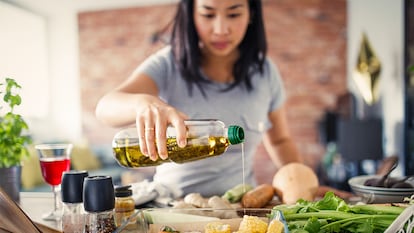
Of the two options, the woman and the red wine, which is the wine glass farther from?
the woman

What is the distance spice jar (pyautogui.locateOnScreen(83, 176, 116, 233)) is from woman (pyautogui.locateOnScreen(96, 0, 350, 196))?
1.65ft

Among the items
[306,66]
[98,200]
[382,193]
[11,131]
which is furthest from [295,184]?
[306,66]

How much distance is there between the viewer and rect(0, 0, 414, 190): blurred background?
3.08 meters

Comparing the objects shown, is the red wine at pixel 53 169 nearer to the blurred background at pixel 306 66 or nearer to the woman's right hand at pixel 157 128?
the woman's right hand at pixel 157 128

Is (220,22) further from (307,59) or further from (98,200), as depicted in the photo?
(307,59)

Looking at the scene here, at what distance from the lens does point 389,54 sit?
10.9ft

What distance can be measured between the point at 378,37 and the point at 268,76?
240 centimetres

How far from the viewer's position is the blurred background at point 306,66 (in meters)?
3.08

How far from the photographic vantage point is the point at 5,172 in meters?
0.96

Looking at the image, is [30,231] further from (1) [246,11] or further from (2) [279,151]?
(2) [279,151]

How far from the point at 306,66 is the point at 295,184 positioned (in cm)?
312

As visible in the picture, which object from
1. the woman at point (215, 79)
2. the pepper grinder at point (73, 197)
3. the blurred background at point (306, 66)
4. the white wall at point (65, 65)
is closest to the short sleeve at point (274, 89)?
the woman at point (215, 79)

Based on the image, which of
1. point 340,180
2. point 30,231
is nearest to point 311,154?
point 340,180

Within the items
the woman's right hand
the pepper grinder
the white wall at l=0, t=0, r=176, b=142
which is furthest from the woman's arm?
the white wall at l=0, t=0, r=176, b=142
